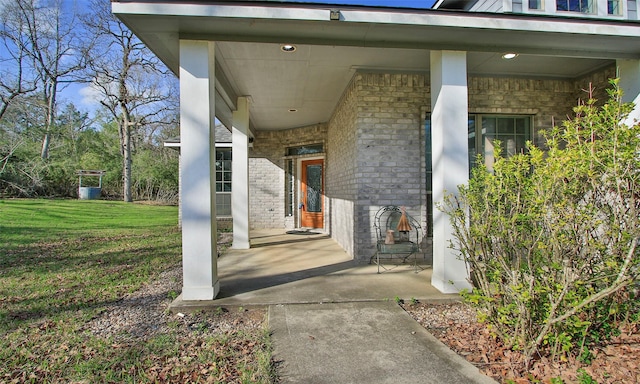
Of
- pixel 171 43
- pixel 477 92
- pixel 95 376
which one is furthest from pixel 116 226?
pixel 477 92

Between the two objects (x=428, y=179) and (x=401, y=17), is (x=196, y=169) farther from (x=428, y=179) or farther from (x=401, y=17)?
(x=428, y=179)

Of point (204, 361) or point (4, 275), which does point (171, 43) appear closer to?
point (204, 361)

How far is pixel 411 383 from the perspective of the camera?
2.12 m

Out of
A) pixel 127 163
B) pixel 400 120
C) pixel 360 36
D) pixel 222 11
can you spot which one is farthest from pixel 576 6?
pixel 127 163

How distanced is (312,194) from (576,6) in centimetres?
696

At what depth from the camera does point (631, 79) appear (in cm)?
423

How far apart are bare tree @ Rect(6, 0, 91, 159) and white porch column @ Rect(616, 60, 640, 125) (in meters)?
25.2

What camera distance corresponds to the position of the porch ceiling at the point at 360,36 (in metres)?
3.28

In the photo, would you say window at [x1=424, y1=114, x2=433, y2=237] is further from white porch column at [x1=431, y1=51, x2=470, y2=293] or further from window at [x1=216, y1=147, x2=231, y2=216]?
window at [x1=216, y1=147, x2=231, y2=216]

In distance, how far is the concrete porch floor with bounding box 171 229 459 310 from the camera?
372 centimetres

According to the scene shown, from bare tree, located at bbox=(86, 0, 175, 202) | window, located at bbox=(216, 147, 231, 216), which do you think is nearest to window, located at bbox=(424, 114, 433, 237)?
window, located at bbox=(216, 147, 231, 216)

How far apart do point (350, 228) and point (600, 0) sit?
5716 millimetres

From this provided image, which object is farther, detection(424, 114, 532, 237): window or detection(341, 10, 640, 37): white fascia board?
detection(424, 114, 532, 237): window

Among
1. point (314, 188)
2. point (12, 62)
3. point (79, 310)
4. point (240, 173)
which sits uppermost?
point (12, 62)
